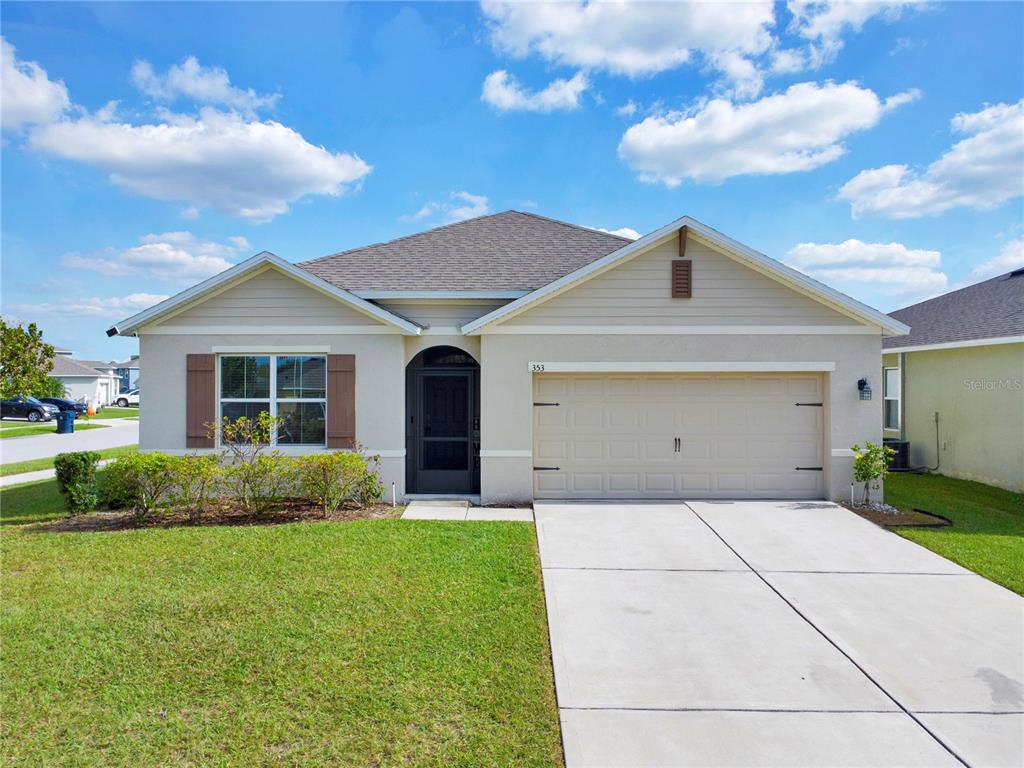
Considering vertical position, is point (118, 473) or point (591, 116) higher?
point (591, 116)

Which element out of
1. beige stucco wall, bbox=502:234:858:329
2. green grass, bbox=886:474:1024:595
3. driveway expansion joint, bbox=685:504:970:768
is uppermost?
beige stucco wall, bbox=502:234:858:329

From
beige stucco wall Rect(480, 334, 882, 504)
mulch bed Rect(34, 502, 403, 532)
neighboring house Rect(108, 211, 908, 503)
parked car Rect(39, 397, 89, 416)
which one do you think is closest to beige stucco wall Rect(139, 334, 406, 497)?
neighboring house Rect(108, 211, 908, 503)

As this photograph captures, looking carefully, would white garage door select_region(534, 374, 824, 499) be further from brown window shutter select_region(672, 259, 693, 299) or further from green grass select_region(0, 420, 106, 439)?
green grass select_region(0, 420, 106, 439)

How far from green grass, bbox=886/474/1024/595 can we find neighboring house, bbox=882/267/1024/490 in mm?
642

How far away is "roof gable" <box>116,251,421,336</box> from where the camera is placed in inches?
366

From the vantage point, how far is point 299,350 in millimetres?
9594

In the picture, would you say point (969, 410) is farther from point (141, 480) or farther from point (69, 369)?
point (69, 369)

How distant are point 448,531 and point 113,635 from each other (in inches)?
153

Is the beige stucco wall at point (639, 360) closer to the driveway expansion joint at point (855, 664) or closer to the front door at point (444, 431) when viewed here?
the front door at point (444, 431)

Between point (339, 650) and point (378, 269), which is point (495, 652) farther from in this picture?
point (378, 269)

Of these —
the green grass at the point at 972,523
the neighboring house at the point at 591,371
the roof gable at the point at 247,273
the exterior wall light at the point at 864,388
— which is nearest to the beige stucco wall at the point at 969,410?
the green grass at the point at 972,523

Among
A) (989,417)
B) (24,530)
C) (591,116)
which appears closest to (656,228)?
(591,116)

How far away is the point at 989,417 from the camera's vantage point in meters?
11.6

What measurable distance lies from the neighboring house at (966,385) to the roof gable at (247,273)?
38.1 ft
